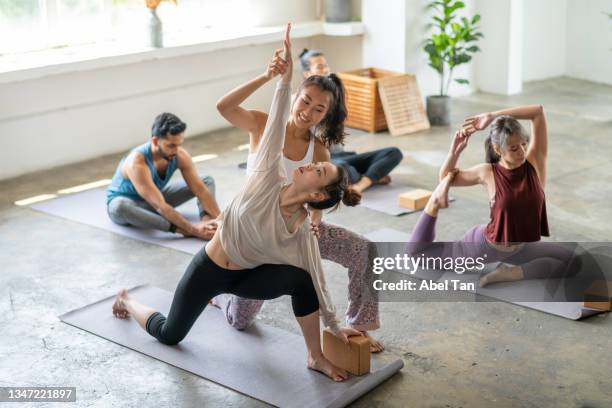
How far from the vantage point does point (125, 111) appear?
7277mm

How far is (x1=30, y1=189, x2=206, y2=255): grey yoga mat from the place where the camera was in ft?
17.0

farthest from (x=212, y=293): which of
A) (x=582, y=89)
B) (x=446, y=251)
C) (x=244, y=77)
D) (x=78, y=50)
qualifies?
(x=582, y=89)

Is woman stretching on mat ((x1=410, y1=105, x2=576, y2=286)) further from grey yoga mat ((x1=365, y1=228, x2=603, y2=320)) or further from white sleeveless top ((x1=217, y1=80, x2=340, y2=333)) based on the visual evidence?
white sleeveless top ((x1=217, y1=80, x2=340, y2=333))

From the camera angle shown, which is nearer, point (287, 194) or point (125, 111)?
point (287, 194)

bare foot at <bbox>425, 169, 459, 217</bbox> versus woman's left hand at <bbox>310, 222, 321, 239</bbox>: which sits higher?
woman's left hand at <bbox>310, 222, 321, 239</bbox>

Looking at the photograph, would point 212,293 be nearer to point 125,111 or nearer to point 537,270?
point 537,270

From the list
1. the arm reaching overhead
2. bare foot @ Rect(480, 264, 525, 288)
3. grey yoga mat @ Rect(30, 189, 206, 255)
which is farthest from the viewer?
grey yoga mat @ Rect(30, 189, 206, 255)

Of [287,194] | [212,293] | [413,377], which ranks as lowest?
[413,377]

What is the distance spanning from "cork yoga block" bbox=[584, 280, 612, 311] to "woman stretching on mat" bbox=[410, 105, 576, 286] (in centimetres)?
19

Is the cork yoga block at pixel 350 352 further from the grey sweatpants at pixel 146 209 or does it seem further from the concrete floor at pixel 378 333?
the grey sweatpants at pixel 146 209

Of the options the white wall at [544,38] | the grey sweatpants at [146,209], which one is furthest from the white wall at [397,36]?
the grey sweatpants at [146,209]

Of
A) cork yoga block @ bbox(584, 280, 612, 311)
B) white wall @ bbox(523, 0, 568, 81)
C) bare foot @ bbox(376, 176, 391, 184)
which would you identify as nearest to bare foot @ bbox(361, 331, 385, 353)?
cork yoga block @ bbox(584, 280, 612, 311)

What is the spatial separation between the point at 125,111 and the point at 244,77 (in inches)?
53.4

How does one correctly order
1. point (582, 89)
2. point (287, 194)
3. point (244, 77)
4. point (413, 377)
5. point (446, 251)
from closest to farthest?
point (287, 194)
point (413, 377)
point (446, 251)
point (244, 77)
point (582, 89)
